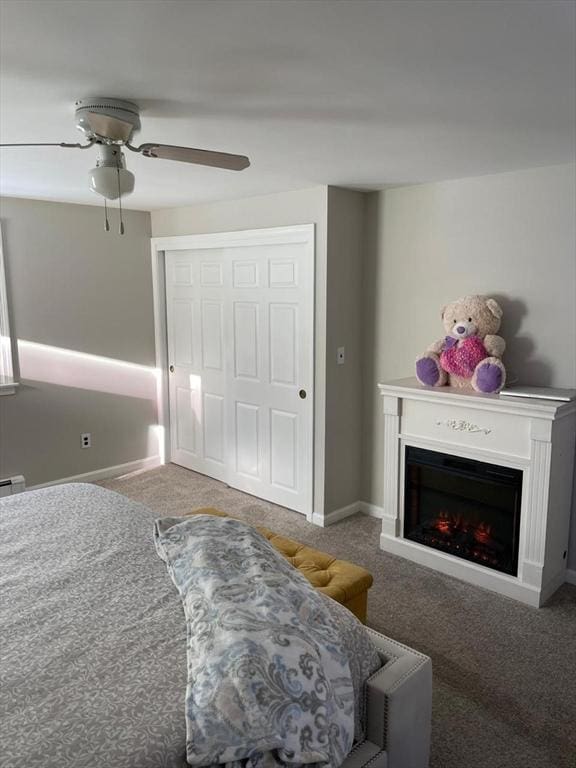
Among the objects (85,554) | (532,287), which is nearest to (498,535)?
(532,287)

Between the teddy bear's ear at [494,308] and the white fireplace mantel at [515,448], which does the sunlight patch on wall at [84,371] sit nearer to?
the white fireplace mantel at [515,448]

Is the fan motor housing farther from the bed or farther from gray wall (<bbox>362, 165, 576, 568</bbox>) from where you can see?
gray wall (<bbox>362, 165, 576, 568</bbox>)

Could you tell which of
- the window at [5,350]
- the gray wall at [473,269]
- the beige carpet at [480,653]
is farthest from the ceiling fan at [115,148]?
the window at [5,350]

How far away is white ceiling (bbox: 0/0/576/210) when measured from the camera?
1.31 meters

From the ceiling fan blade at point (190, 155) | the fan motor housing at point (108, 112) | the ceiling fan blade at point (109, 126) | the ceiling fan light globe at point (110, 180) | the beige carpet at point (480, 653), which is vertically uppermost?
the fan motor housing at point (108, 112)

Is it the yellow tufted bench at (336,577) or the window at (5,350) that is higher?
the window at (5,350)

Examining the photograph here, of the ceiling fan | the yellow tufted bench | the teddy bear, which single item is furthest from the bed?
the teddy bear

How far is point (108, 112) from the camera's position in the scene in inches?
75.0

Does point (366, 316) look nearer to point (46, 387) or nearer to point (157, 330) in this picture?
point (157, 330)

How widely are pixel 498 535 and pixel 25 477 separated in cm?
340

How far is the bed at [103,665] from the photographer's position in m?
1.19

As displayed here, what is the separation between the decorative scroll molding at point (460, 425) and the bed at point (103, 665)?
1563mm

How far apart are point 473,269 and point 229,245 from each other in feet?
6.04

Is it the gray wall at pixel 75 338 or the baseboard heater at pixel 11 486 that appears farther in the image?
the gray wall at pixel 75 338
